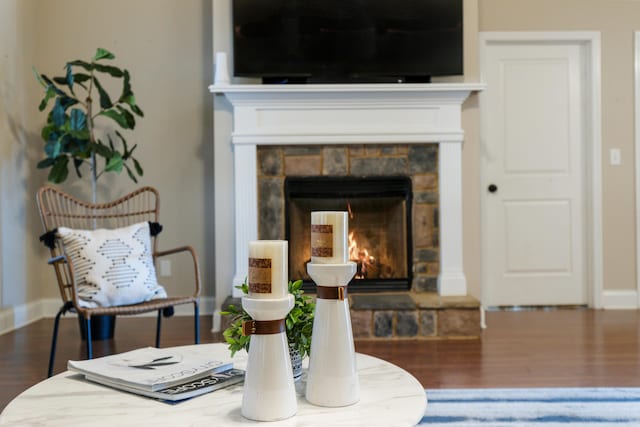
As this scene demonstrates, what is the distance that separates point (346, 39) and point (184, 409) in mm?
2809

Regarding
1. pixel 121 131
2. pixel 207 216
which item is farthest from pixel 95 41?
pixel 207 216

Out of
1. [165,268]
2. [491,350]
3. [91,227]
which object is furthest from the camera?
[165,268]

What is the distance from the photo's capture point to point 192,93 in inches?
156

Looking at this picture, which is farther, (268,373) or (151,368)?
(151,368)

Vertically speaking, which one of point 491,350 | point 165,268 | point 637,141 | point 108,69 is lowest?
point 491,350

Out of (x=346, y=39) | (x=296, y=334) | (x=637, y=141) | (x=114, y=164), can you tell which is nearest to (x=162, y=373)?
(x=296, y=334)

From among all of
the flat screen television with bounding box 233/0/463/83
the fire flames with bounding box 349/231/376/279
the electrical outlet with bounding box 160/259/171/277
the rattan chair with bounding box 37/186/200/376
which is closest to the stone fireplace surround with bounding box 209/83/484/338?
the flat screen television with bounding box 233/0/463/83

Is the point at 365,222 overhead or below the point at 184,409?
overhead

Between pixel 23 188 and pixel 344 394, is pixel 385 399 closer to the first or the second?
pixel 344 394

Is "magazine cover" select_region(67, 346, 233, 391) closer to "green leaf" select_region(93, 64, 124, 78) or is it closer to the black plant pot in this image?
the black plant pot

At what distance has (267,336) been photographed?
1015 mm

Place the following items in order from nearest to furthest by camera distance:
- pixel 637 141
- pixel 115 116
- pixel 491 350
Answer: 1. pixel 491 350
2. pixel 115 116
3. pixel 637 141

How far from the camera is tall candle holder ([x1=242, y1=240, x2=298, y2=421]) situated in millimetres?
1002

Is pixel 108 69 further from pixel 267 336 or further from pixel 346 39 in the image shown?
pixel 267 336
